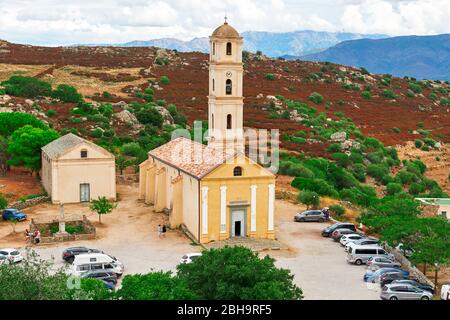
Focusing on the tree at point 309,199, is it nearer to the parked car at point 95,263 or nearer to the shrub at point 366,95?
the parked car at point 95,263

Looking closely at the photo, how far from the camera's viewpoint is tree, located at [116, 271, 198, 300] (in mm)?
20891

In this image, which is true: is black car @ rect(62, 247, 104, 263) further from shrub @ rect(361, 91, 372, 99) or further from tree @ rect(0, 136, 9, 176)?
shrub @ rect(361, 91, 372, 99)

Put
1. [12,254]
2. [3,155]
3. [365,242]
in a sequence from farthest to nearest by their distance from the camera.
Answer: [3,155]
[365,242]
[12,254]

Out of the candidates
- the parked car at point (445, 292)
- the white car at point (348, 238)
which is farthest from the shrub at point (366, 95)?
the parked car at point (445, 292)

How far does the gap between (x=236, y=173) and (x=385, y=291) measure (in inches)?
449

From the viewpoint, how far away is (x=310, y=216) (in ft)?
142

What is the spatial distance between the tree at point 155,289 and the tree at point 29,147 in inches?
1281

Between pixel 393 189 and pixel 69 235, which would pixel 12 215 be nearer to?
pixel 69 235

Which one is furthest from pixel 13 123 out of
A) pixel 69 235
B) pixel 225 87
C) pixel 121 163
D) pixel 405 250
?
pixel 405 250

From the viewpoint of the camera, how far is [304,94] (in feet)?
367

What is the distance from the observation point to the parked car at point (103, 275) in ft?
98.1

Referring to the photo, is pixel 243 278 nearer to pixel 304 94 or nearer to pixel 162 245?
pixel 162 245

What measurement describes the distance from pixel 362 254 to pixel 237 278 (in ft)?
44.7

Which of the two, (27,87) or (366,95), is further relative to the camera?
(366,95)
